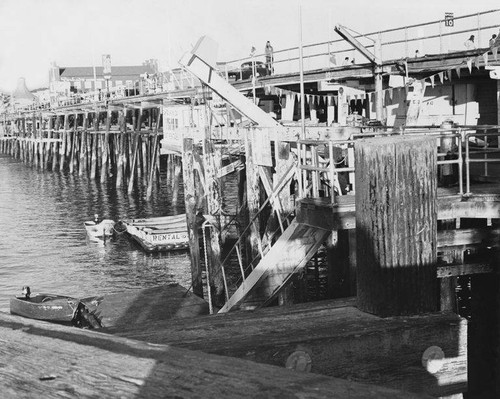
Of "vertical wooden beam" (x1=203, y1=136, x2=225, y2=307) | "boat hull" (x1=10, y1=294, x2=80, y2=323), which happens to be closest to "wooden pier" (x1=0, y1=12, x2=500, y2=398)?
"boat hull" (x1=10, y1=294, x2=80, y2=323)

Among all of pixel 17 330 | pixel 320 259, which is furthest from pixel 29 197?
A: pixel 17 330

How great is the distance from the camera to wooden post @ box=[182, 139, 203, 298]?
23.1 m

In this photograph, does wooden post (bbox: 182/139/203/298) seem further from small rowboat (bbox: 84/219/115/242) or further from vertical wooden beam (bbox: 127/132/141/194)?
vertical wooden beam (bbox: 127/132/141/194)

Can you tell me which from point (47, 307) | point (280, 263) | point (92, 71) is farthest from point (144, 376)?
point (92, 71)

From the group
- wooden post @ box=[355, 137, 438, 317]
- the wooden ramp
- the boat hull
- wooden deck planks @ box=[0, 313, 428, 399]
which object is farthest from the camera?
the boat hull

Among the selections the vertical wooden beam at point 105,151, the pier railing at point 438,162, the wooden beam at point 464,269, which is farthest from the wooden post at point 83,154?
the wooden beam at point 464,269

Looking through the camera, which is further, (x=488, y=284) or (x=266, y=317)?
(x=488, y=284)

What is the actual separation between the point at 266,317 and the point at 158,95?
43486 mm

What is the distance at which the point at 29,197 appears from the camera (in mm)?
56969

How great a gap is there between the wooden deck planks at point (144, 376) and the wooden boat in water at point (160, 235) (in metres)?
29.1

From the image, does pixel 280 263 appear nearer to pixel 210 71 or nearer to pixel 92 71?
pixel 210 71

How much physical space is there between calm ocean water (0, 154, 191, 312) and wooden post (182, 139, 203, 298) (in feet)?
9.58

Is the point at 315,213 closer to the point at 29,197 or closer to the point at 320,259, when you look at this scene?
the point at 320,259

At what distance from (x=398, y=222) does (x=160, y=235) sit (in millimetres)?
26859
